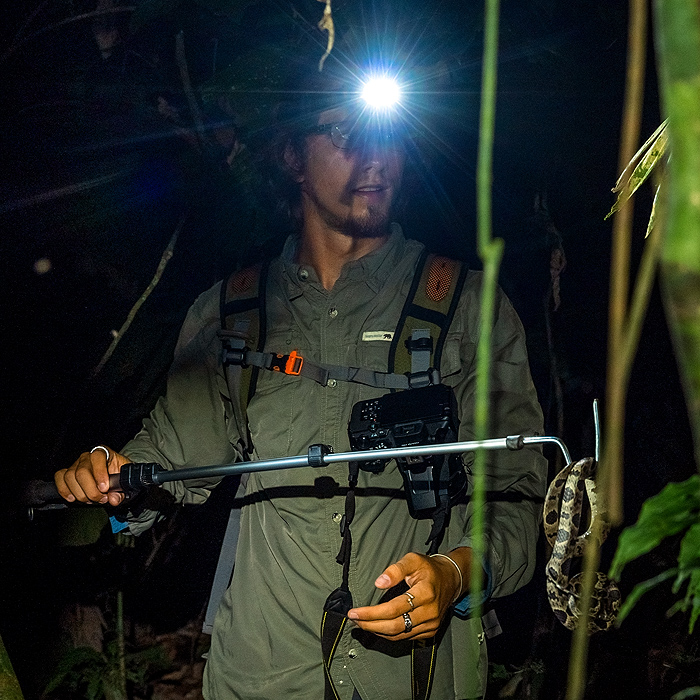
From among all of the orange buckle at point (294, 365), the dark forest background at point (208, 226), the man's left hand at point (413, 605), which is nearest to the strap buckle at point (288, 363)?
the orange buckle at point (294, 365)

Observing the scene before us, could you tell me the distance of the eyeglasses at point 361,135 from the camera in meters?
2.84

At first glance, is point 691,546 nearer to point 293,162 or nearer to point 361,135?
point 361,135

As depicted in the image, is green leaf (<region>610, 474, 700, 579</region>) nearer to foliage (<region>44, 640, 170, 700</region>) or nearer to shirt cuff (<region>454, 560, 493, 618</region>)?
shirt cuff (<region>454, 560, 493, 618</region>)

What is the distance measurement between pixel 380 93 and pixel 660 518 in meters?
2.70

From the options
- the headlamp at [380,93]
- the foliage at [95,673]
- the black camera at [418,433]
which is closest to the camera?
the black camera at [418,433]

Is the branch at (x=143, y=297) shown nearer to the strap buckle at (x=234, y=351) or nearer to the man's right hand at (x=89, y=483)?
the strap buckle at (x=234, y=351)

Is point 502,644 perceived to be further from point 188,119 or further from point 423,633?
point 188,119

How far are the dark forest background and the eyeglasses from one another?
1.57 ft

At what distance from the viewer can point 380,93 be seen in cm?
299

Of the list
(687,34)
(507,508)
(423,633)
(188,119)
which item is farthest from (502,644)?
(687,34)

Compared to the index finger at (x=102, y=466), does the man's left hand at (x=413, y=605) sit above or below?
below

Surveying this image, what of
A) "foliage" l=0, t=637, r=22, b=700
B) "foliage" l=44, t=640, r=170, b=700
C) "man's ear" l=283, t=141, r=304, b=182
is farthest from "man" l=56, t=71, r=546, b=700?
"foliage" l=44, t=640, r=170, b=700

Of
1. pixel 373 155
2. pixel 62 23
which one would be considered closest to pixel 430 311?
pixel 373 155

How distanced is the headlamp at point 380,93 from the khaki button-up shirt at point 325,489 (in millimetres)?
625
